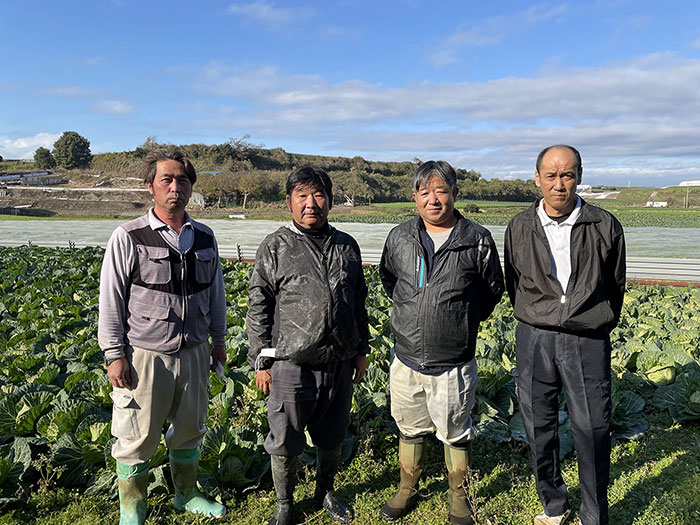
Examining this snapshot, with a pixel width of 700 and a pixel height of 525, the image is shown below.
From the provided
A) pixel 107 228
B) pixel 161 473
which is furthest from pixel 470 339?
pixel 107 228

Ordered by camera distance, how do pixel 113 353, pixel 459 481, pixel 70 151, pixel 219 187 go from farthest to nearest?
pixel 70 151 → pixel 219 187 → pixel 459 481 → pixel 113 353

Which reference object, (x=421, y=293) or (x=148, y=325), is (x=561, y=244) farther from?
(x=148, y=325)

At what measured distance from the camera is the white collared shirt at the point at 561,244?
2.52 meters

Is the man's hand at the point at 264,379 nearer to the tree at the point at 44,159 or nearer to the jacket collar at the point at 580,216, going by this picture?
the jacket collar at the point at 580,216

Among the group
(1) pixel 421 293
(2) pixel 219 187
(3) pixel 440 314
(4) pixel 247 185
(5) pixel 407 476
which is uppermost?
(4) pixel 247 185

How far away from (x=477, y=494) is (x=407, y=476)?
625mm

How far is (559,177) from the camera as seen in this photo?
2.46 m

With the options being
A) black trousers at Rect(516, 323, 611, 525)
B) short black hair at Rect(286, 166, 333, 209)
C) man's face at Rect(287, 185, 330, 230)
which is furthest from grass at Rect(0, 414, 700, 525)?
short black hair at Rect(286, 166, 333, 209)

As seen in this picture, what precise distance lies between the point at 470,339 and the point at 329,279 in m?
0.87

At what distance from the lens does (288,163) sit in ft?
280

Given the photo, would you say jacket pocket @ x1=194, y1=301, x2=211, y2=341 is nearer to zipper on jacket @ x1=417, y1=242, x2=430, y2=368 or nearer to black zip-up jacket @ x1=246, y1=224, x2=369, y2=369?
black zip-up jacket @ x1=246, y1=224, x2=369, y2=369

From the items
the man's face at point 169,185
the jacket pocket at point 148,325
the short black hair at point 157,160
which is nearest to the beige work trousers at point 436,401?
the jacket pocket at point 148,325

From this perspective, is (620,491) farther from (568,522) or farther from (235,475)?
(235,475)

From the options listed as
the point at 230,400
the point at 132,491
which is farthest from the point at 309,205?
the point at 230,400
